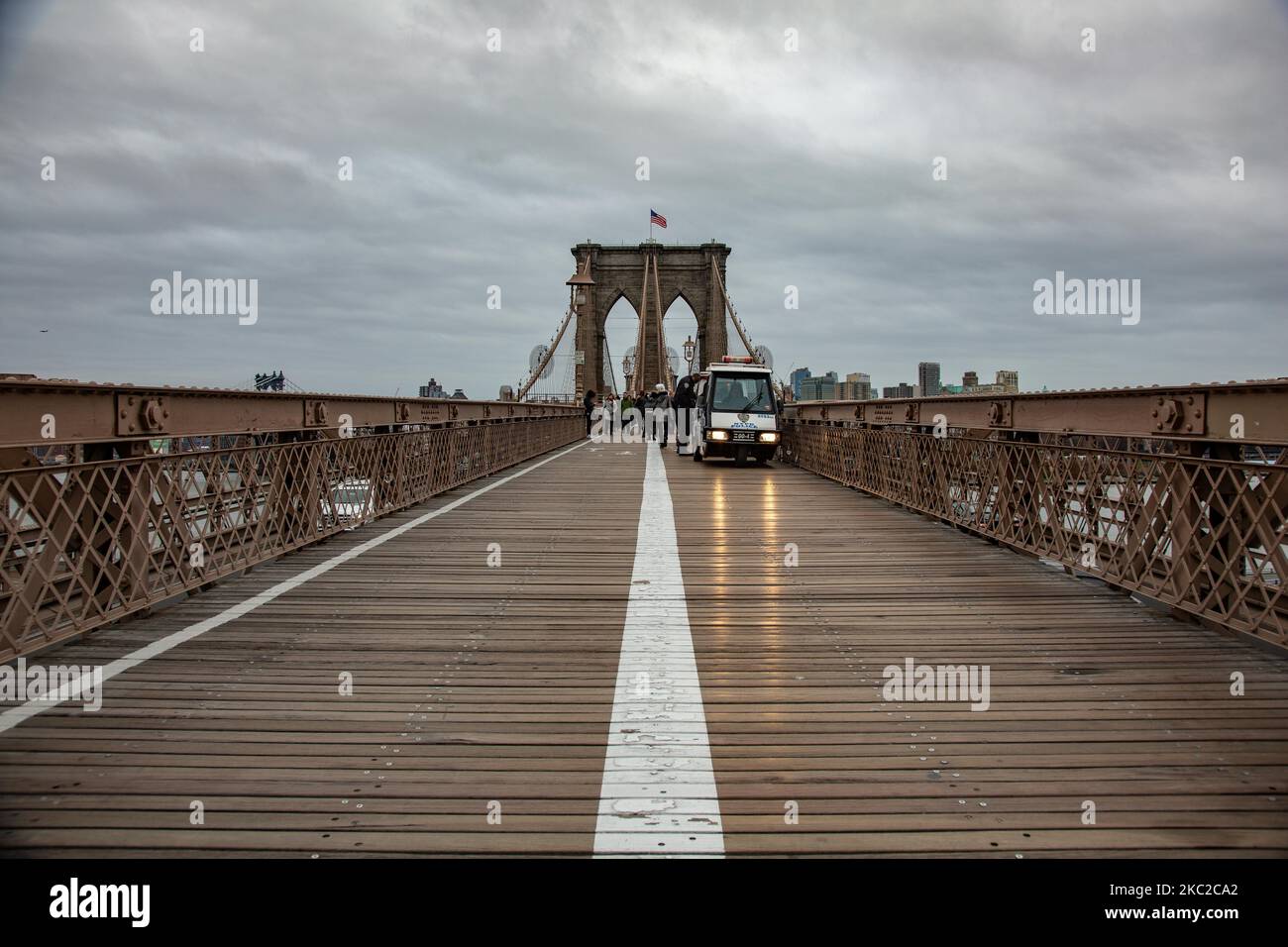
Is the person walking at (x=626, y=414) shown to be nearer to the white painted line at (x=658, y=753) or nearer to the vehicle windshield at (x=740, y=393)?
the vehicle windshield at (x=740, y=393)

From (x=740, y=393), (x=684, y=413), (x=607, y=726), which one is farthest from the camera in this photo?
(x=684, y=413)

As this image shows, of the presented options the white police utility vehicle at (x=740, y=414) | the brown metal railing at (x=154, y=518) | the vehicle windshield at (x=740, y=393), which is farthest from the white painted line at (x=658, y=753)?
the vehicle windshield at (x=740, y=393)

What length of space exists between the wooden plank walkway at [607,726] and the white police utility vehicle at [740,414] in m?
13.3

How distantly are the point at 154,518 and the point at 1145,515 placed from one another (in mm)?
7100

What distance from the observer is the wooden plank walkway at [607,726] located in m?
3.06

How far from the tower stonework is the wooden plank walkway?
69905 millimetres

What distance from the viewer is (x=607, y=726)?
4012 mm

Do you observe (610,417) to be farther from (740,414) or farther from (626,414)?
(740,414)

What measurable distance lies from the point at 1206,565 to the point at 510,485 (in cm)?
1146

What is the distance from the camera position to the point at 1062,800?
10.7ft

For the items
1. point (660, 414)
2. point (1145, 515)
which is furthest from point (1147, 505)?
point (660, 414)

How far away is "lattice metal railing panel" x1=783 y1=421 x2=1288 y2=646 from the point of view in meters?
5.18
